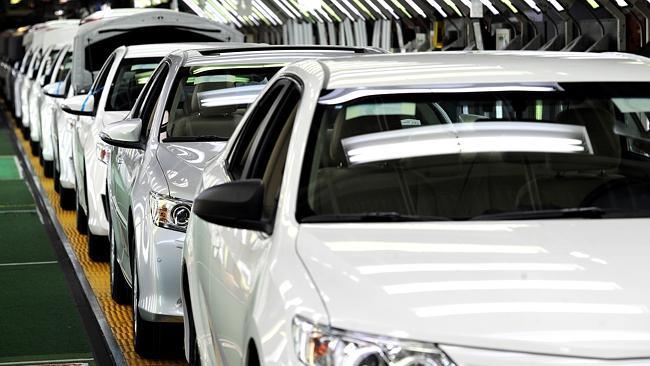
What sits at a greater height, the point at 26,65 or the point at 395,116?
the point at 395,116

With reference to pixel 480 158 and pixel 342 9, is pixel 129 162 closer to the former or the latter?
pixel 480 158

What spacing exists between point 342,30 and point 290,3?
3530 mm

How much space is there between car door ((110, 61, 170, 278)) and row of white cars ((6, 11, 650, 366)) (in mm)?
2581

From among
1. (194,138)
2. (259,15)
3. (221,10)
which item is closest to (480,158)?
(194,138)

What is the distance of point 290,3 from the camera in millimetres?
33906

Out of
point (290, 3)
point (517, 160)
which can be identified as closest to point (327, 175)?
point (517, 160)

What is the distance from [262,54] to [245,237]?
440 cm

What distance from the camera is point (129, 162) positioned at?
28.3 ft

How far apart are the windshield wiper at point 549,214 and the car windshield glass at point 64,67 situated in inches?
609

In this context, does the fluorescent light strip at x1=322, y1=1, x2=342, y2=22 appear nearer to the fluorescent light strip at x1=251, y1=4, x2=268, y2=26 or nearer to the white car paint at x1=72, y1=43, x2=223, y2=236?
the fluorescent light strip at x1=251, y1=4, x2=268, y2=26

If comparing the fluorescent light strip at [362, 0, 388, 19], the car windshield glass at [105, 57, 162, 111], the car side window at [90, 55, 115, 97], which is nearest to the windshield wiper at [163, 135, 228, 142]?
the car windshield glass at [105, 57, 162, 111]

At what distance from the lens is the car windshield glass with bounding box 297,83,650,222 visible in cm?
429

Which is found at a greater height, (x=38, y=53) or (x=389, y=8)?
(x=389, y=8)

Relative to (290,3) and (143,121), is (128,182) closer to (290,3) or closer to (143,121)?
(143,121)
